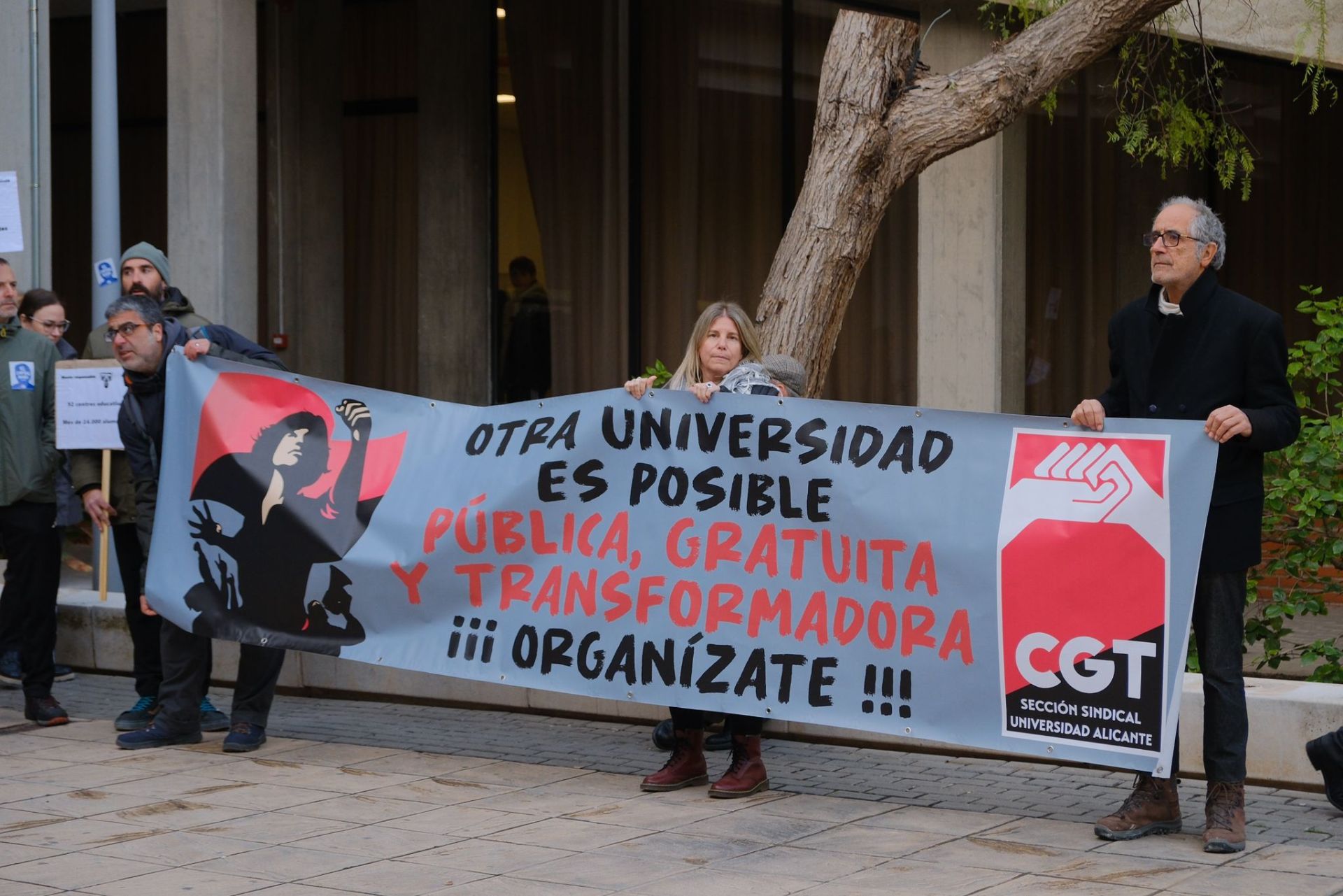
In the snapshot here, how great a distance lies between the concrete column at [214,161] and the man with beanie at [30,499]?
3794mm

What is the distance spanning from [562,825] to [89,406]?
3.55 m

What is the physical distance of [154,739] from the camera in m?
7.61

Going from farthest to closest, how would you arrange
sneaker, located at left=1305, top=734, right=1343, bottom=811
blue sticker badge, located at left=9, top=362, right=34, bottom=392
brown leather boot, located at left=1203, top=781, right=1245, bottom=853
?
1. blue sticker badge, located at left=9, top=362, right=34, bottom=392
2. sneaker, located at left=1305, top=734, right=1343, bottom=811
3. brown leather boot, located at left=1203, top=781, right=1245, bottom=853

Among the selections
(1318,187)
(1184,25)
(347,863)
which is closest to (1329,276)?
(1318,187)

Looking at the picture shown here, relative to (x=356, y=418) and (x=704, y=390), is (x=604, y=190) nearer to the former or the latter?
(x=356, y=418)

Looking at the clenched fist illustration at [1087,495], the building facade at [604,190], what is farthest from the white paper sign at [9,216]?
the clenched fist illustration at [1087,495]

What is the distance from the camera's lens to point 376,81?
683 inches

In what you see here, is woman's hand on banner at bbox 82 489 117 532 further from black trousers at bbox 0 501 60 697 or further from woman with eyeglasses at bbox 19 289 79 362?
woman with eyeglasses at bbox 19 289 79 362

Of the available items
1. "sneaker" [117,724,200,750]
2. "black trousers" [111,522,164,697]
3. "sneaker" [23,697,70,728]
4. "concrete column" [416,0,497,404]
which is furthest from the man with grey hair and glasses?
"concrete column" [416,0,497,404]

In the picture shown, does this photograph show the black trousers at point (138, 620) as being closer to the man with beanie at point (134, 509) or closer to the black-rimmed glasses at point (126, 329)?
the man with beanie at point (134, 509)

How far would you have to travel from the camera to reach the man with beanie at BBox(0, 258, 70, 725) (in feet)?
26.9

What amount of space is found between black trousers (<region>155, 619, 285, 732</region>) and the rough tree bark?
292cm

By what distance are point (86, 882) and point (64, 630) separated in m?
4.61

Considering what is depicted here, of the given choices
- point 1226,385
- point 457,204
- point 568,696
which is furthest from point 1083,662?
point 457,204
